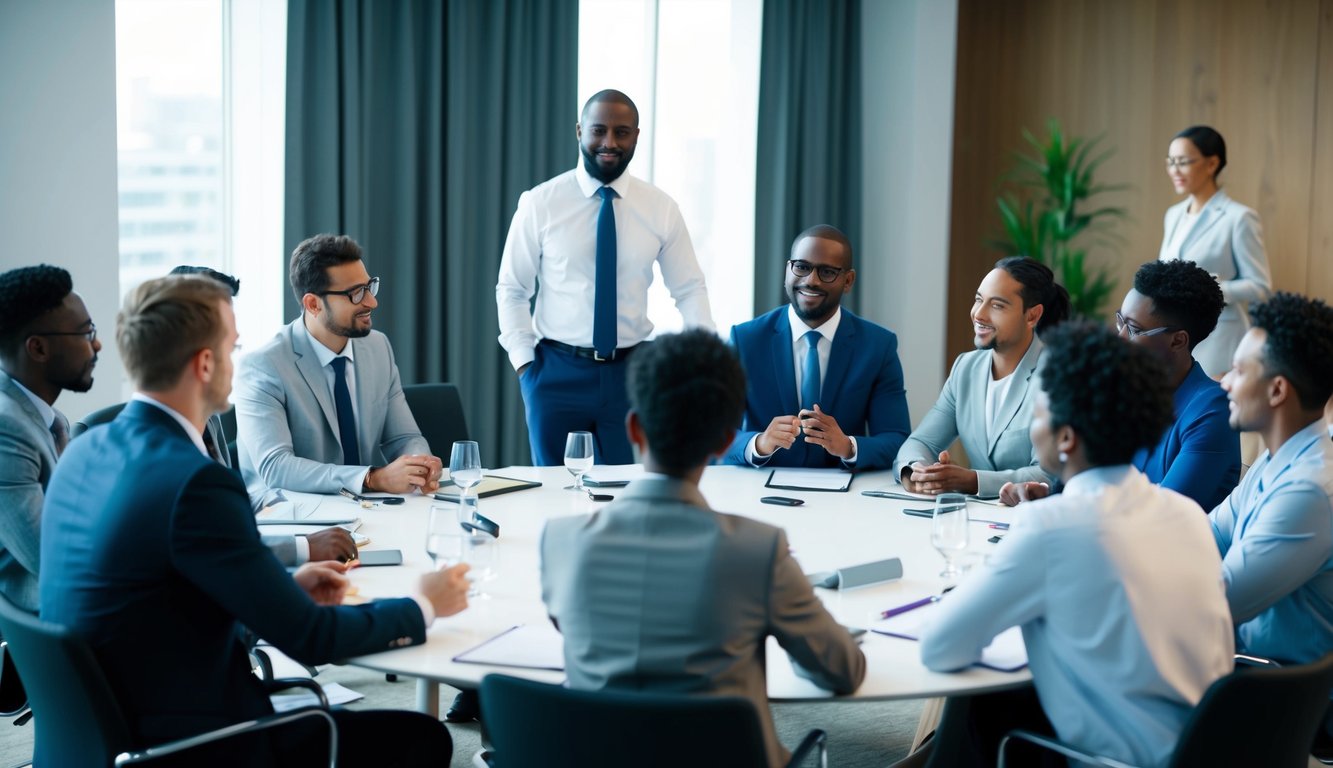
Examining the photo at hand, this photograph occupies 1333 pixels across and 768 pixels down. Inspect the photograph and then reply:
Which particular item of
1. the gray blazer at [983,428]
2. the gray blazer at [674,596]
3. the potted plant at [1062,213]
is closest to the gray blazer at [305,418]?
the gray blazer at [983,428]

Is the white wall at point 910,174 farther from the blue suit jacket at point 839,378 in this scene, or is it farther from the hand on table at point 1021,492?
the hand on table at point 1021,492

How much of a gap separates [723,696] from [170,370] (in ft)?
3.69

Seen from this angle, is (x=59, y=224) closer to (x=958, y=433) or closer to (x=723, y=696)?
(x=958, y=433)

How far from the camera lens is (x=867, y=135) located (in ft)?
23.6

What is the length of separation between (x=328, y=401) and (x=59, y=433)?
0.82 meters

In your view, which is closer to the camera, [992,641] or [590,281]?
[992,641]

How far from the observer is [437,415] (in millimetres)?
4305

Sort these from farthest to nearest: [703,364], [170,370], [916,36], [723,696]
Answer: [916,36] → [170,370] → [703,364] → [723,696]

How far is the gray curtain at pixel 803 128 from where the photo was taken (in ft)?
22.4

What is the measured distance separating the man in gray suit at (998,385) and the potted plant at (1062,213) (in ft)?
9.88

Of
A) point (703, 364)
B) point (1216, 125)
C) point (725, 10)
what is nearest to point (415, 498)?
point (703, 364)

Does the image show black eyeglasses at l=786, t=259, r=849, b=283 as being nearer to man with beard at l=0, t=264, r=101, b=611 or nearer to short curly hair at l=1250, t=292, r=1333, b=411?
short curly hair at l=1250, t=292, r=1333, b=411

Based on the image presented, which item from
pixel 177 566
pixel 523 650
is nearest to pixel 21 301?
pixel 177 566

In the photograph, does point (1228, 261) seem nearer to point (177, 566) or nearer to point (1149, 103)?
point (1149, 103)
